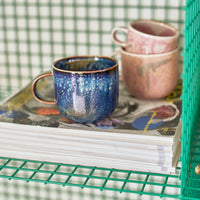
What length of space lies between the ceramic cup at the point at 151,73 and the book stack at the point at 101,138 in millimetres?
47

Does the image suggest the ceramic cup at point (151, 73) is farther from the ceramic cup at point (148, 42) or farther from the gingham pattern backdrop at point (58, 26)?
the gingham pattern backdrop at point (58, 26)

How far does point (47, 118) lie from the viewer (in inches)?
23.5

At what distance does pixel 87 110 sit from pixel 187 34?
203 millimetres

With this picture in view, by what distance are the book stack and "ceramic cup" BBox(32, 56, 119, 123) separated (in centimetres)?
2

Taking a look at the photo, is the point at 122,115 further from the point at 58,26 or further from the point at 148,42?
the point at 58,26

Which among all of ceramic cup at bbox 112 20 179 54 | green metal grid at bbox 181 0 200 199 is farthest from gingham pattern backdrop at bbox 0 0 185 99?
green metal grid at bbox 181 0 200 199

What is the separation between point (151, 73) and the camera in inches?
26.0

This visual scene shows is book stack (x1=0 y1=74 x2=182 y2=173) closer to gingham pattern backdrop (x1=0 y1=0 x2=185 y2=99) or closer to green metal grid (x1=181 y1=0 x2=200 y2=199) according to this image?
green metal grid (x1=181 y1=0 x2=200 y2=199)

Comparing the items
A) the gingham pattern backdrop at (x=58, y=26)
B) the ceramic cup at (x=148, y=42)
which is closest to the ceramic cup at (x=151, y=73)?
the ceramic cup at (x=148, y=42)

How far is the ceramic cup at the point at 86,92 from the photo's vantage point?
1.79ft

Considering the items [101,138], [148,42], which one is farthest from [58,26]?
[101,138]

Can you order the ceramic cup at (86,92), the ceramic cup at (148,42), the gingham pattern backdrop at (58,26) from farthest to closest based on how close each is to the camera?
the gingham pattern backdrop at (58,26), the ceramic cup at (148,42), the ceramic cup at (86,92)

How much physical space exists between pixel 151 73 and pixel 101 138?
7.3 inches

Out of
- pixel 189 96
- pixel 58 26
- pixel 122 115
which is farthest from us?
pixel 58 26
